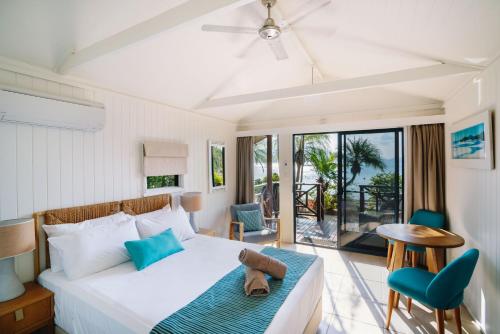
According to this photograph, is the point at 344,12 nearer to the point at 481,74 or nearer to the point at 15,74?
the point at 481,74

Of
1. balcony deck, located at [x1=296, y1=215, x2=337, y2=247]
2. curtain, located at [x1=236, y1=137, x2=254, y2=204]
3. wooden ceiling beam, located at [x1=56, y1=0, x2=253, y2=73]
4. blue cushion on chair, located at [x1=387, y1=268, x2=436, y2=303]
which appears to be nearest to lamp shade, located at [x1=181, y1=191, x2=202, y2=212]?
curtain, located at [x1=236, y1=137, x2=254, y2=204]

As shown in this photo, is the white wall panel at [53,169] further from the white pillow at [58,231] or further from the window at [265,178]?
the window at [265,178]

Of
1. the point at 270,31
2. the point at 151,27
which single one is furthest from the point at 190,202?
the point at 270,31

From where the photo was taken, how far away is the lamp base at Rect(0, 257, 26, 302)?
1850 millimetres

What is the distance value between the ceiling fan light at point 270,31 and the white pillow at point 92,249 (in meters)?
2.18

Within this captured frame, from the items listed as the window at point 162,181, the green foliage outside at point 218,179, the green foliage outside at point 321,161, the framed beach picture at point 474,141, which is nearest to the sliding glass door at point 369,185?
the green foliage outside at point 321,161

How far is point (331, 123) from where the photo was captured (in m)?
4.18

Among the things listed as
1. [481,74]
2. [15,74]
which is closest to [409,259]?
[481,74]

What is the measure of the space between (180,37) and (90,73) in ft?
3.22

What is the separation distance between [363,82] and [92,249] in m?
3.11

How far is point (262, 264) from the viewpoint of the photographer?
1.99 m

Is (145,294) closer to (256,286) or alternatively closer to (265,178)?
(256,286)

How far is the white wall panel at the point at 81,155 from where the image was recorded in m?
2.08

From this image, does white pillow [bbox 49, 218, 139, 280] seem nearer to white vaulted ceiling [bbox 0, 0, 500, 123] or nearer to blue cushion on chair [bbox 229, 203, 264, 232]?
white vaulted ceiling [bbox 0, 0, 500, 123]
